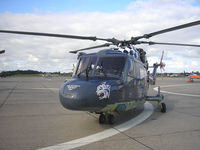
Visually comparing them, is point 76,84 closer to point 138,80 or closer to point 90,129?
point 90,129

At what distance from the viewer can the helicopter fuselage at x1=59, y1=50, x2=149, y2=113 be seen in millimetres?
5113

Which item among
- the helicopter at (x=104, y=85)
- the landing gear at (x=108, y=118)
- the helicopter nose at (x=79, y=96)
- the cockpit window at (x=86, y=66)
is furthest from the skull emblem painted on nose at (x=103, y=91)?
the landing gear at (x=108, y=118)

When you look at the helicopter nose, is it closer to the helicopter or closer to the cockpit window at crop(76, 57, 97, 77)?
the helicopter

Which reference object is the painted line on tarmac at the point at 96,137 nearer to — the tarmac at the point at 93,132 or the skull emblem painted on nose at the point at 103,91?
the tarmac at the point at 93,132

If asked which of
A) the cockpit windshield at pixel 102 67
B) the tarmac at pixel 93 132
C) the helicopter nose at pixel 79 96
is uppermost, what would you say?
the cockpit windshield at pixel 102 67

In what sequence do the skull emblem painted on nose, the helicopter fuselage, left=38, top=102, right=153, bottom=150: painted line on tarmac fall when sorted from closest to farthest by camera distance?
left=38, top=102, right=153, bottom=150: painted line on tarmac < the helicopter fuselage < the skull emblem painted on nose

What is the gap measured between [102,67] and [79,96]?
1462 mm

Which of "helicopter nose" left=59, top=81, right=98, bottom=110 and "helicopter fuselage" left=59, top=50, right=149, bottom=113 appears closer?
"helicopter nose" left=59, top=81, right=98, bottom=110

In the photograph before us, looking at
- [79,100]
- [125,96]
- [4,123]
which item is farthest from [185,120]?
[4,123]

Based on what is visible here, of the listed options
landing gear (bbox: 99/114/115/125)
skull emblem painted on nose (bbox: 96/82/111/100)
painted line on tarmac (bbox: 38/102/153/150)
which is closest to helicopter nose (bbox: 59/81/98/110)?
skull emblem painted on nose (bbox: 96/82/111/100)

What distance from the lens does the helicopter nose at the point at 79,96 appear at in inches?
197

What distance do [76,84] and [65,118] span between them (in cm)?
266

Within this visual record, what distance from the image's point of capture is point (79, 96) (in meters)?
5.00

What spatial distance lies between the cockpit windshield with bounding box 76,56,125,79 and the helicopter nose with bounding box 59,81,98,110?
0.67 meters
